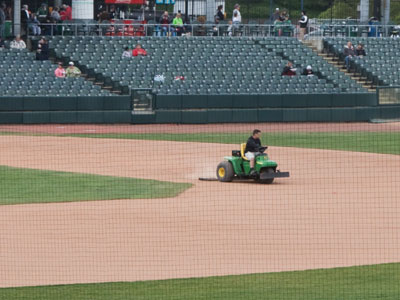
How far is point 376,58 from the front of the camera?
141ft

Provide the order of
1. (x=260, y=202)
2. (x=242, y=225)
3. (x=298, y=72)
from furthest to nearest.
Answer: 1. (x=298, y=72)
2. (x=260, y=202)
3. (x=242, y=225)

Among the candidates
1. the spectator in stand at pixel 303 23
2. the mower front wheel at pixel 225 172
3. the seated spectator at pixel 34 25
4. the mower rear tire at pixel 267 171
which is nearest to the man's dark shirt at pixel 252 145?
the mower rear tire at pixel 267 171

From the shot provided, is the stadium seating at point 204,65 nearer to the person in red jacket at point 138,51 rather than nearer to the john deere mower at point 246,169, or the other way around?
the person in red jacket at point 138,51

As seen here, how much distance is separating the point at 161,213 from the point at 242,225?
189cm

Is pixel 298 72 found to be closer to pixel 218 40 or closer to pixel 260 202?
pixel 218 40

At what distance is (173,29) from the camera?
42.5m

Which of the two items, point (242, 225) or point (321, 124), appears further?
point (321, 124)

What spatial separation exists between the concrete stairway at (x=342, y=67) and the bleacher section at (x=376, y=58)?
16 cm

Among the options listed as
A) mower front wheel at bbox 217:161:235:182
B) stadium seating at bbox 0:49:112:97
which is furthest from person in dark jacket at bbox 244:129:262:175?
stadium seating at bbox 0:49:112:97

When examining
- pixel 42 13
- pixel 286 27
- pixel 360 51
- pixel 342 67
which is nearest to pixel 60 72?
pixel 42 13

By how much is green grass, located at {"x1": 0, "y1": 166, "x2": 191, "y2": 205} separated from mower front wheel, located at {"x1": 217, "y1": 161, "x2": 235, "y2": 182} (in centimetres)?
84

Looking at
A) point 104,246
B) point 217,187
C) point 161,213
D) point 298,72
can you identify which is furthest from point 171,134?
point 104,246

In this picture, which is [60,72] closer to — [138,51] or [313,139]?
[138,51]

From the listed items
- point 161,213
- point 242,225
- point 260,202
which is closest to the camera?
point 242,225
